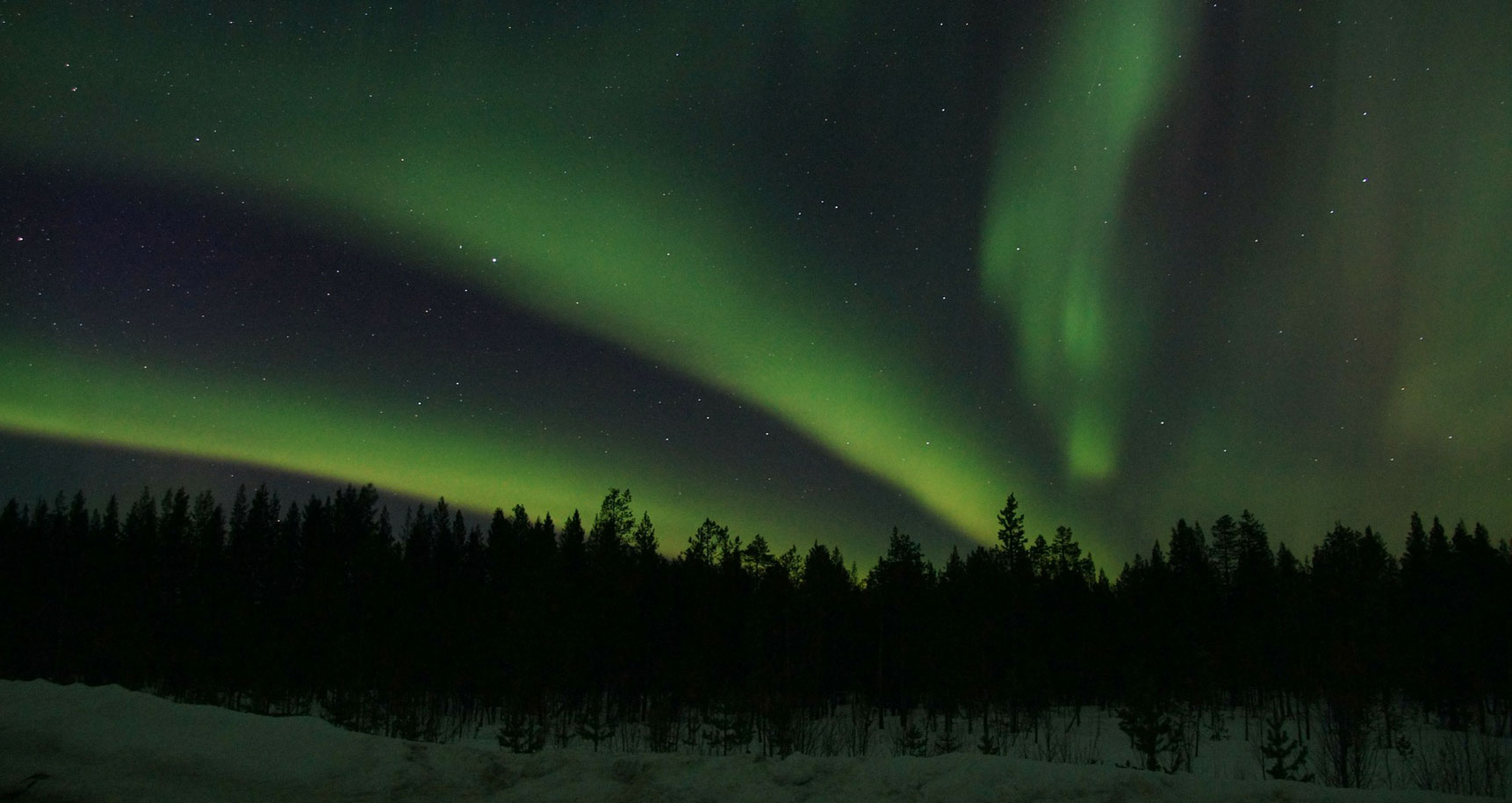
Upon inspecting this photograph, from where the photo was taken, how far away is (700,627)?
55.5 metres

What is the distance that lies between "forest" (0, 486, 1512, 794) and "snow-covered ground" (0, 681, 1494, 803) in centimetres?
3354

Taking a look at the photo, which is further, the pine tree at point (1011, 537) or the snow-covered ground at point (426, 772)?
the pine tree at point (1011, 537)

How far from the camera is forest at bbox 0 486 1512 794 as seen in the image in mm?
48156

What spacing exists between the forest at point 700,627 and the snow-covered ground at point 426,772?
3354 centimetres

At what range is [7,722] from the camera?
7184 mm

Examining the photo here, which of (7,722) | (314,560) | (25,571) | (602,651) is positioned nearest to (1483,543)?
(602,651)

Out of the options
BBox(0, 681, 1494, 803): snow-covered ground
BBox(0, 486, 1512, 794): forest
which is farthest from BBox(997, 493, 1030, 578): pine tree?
BBox(0, 681, 1494, 803): snow-covered ground

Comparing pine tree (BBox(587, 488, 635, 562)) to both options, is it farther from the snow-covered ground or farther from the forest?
the snow-covered ground

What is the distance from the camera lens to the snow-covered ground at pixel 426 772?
250 inches

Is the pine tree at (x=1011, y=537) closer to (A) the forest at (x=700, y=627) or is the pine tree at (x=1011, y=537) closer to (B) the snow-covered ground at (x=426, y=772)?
(A) the forest at (x=700, y=627)

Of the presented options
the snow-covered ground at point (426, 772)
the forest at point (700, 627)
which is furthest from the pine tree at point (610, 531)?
the snow-covered ground at point (426, 772)

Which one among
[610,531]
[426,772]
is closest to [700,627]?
[610,531]

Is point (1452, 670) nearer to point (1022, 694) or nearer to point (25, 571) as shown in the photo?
point (1022, 694)

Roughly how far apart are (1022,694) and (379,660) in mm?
43676
